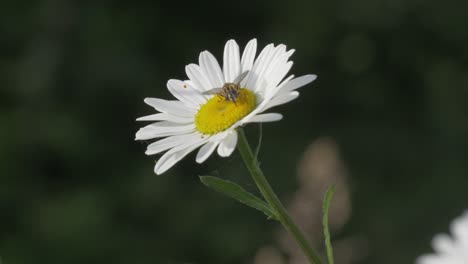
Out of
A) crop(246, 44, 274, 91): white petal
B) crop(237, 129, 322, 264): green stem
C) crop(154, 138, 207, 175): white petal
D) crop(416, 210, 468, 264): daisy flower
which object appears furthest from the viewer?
crop(416, 210, 468, 264): daisy flower

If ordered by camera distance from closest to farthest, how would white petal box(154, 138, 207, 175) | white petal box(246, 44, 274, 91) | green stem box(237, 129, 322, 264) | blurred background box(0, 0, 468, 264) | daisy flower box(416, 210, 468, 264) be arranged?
green stem box(237, 129, 322, 264) → white petal box(154, 138, 207, 175) → white petal box(246, 44, 274, 91) → daisy flower box(416, 210, 468, 264) → blurred background box(0, 0, 468, 264)

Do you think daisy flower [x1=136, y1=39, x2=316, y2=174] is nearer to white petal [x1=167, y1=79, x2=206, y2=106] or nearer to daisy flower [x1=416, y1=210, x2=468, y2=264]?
white petal [x1=167, y1=79, x2=206, y2=106]

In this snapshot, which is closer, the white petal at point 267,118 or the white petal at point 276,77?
the white petal at point 267,118

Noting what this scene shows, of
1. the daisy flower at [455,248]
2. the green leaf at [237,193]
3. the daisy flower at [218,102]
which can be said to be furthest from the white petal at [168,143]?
the daisy flower at [455,248]

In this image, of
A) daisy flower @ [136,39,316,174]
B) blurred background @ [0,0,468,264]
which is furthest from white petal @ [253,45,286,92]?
blurred background @ [0,0,468,264]

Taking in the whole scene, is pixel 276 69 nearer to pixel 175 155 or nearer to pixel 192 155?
pixel 175 155

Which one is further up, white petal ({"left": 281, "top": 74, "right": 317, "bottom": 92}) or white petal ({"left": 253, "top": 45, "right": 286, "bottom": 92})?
white petal ({"left": 253, "top": 45, "right": 286, "bottom": 92})

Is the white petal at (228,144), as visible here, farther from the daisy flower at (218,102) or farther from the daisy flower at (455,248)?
the daisy flower at (455,248)

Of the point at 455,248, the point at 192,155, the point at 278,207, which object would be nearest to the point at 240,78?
the point at 278,207

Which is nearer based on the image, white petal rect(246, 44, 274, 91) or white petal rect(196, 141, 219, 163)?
white petal rect(196, 141, 219, 163)
